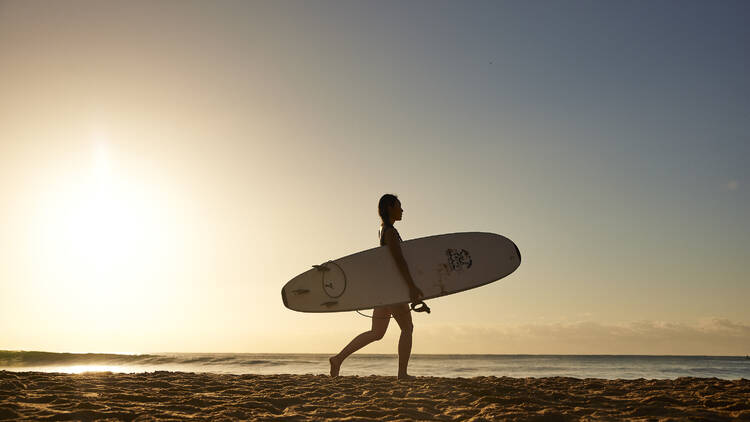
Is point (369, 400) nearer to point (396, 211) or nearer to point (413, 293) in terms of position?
point (413, 293)

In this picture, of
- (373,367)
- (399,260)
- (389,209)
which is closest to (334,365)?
(399,260)

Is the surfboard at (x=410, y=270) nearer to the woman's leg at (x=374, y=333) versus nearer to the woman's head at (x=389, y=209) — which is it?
the woman's leg at (x=374, y=333)

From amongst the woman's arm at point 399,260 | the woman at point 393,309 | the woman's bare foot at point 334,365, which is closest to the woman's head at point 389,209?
the woman at point 393,309

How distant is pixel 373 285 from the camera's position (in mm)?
5492

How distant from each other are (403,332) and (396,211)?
1232 mm

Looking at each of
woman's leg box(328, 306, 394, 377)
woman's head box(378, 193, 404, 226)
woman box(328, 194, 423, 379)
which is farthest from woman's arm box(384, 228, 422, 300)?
woman's leg box(328, 306, 394, 377)

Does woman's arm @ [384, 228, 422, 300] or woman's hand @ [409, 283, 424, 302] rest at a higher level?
woman's arm @ [384, 228, 422, 300]

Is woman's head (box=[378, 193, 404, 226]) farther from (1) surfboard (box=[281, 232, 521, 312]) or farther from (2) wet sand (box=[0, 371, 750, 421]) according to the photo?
(2) wet sand (box=[0, 371, 750, 421])

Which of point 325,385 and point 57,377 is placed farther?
point 57,377

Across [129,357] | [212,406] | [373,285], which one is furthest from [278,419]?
[129,357]

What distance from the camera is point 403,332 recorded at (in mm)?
4832

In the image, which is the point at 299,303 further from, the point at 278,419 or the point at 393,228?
the point at 278,419

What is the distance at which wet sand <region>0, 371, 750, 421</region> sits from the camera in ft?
9.70

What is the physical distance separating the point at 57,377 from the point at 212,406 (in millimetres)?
2611
